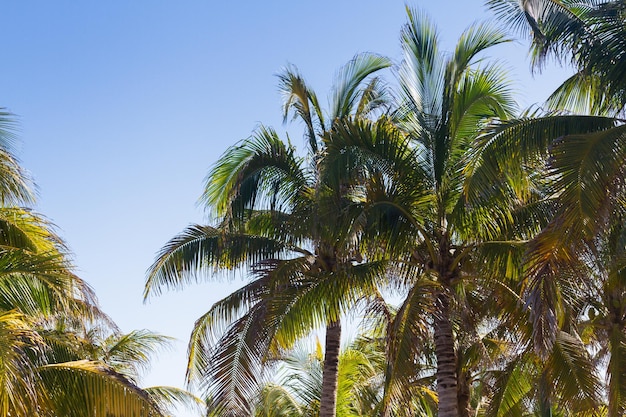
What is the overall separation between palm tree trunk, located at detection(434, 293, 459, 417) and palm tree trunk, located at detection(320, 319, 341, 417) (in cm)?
283

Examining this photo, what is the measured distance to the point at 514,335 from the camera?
43.7ft

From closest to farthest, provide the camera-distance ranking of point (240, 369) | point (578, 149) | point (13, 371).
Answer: point (13, 371) → point (578, 149) → point (240, 369)

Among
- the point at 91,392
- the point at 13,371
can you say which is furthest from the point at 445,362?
the point at 13,371

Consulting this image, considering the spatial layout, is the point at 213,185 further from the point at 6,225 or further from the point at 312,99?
the point at 6,225

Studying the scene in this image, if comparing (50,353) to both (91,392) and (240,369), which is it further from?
(240,369)

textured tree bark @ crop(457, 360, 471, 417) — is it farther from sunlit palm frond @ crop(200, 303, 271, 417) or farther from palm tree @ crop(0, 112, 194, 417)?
palm tree @ crop(0, 112, 194, 417)

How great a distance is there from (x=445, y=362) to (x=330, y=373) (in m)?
3.31

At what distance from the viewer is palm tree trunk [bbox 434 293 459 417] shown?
12.9 metres

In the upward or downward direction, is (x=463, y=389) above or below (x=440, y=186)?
below

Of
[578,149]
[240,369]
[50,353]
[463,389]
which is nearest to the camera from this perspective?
[578,149]

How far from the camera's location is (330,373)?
52.1 feet

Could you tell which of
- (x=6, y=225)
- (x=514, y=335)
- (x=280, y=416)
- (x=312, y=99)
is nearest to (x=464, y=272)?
(x=514, y=335)

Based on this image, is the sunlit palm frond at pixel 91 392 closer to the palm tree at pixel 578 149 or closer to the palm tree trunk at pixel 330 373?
the palm tree at pixel 578 149

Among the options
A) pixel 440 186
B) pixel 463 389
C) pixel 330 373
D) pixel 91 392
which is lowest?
pixel 463 389
